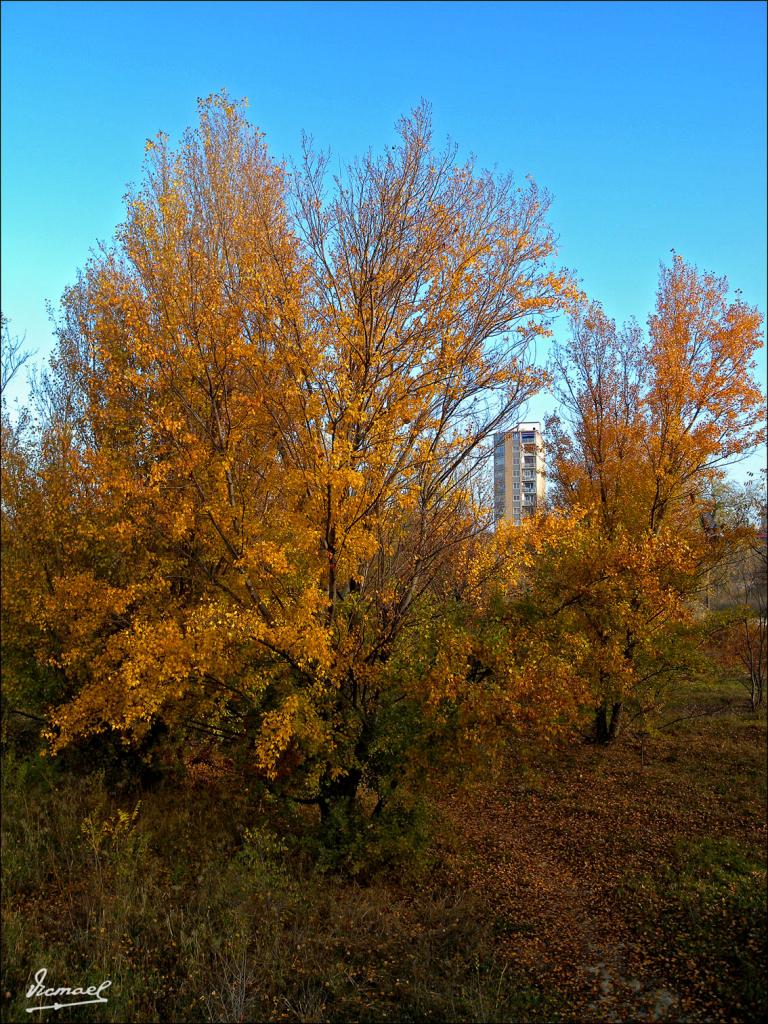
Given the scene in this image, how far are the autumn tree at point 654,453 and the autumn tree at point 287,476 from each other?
298cm

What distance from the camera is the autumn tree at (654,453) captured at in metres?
11.0

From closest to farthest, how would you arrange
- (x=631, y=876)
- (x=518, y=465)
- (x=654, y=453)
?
(x=631, y=876) → (x=654, y=453) → (x=518, y=465)

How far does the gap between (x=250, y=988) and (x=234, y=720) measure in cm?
352

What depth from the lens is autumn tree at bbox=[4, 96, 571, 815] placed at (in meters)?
7.75

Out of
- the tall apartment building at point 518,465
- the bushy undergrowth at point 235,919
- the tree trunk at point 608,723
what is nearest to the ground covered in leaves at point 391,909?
the bushy undergrowth at point 235,919

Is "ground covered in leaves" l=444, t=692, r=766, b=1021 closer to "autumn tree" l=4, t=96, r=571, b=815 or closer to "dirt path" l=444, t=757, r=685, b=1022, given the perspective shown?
"dirt path" l=444, t=757, r=685, b=1022

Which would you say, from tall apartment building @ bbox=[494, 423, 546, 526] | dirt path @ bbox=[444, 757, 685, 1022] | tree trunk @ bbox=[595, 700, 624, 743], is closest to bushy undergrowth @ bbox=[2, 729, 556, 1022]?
dirt path @ bbox=[444, 757, 685, 1022]

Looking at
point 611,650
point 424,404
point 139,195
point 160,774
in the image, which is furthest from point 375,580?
point 139,195

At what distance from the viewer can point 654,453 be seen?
45.3ft

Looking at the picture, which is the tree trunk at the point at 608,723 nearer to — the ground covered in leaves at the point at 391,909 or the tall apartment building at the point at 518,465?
the ground covered in leaves at the point at 391,909

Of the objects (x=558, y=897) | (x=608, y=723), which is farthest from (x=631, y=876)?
(x=608, y=723)

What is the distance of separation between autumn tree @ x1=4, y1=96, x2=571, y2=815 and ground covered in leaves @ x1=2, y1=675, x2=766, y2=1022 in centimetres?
149

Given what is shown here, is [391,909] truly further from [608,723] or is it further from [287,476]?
[608,723]

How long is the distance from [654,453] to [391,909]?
10578 mm
